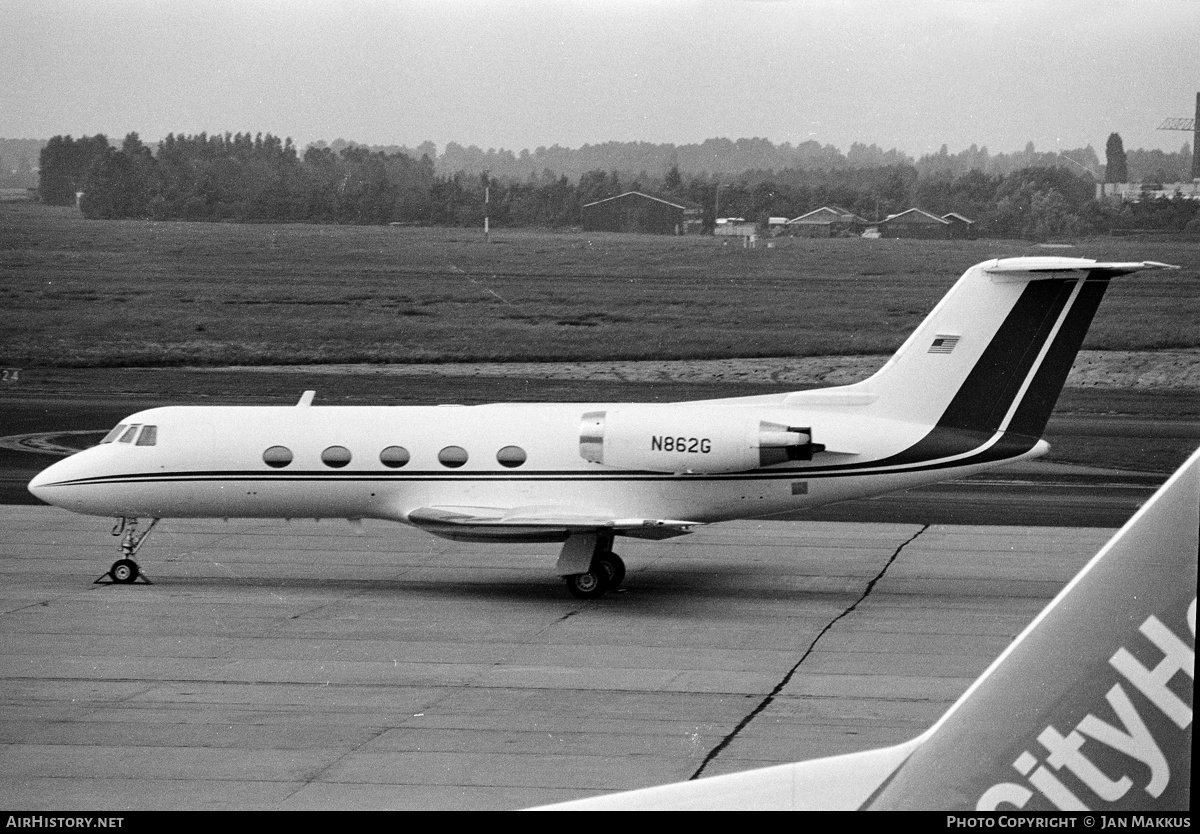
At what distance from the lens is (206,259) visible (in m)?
36.8

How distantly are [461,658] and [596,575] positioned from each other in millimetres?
3355

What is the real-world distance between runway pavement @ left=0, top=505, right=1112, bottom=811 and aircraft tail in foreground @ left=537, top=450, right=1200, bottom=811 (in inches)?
230

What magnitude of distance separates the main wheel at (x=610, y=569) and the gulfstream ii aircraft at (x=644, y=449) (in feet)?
0.09

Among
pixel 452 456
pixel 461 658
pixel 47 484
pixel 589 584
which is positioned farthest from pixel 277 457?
pixel 461 658

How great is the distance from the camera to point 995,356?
18.4 m

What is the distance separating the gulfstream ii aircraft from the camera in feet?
59.2

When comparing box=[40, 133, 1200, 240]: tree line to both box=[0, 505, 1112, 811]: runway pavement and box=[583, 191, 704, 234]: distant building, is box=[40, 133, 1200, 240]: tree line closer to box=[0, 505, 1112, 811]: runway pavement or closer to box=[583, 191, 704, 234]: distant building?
box=[583, 191, 704, 234]: distant building

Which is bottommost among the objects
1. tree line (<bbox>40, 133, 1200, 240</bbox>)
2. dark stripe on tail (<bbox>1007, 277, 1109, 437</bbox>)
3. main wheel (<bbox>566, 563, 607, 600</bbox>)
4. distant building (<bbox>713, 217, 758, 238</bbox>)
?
main wheel (<bbox>566, 563, 607, 600</bbox>)

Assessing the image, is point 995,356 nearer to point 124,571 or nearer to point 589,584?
point 589,584

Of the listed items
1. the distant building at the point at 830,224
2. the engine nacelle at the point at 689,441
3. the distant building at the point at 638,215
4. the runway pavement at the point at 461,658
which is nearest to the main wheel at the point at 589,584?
the runway pavement at the point at 461,658

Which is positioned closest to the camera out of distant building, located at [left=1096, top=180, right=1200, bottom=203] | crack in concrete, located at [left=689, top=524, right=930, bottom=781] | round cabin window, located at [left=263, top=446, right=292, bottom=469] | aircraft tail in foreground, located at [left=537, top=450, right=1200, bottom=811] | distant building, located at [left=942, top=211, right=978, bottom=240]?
aircraft tail in foreground, located at [left=537, top=450, right=1200, bottom=811]

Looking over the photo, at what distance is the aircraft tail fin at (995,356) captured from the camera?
18.1 metres

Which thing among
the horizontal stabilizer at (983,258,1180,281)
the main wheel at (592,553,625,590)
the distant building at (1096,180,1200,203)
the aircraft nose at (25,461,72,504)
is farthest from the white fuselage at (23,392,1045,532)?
the distant building at (1096,180,1200,203)

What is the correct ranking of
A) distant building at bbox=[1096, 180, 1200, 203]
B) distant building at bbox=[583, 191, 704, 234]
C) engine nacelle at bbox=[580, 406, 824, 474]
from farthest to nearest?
distant building at bbox=[583, 191, 704, 234] < distant building at bbox=[1096, 180, 1200, 203] < engine nacelle at bbox=[580, 406, 824, 474]
